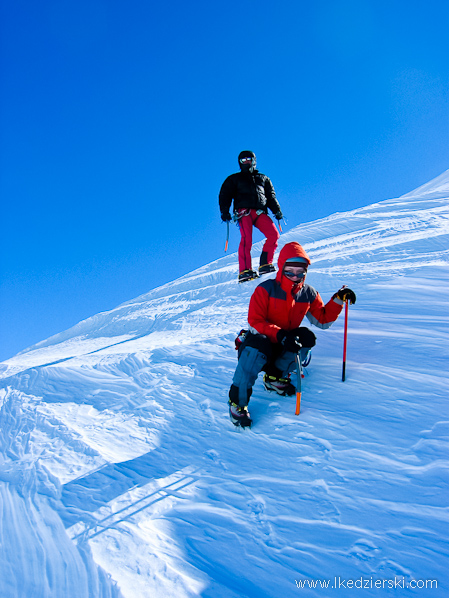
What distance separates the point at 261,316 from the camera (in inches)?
122

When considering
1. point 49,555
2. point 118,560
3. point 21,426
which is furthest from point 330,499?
point 21,426

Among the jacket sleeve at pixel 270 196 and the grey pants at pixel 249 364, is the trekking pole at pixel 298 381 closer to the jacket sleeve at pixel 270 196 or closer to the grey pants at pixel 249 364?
the grey pants at pixel 249 364

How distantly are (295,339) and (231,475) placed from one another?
1076 millimetres

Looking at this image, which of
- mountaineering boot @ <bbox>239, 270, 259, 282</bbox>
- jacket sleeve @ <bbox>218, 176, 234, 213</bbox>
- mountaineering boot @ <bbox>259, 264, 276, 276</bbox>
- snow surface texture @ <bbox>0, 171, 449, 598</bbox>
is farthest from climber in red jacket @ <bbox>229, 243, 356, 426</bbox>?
jacket sleeve @ <bbox>218, 176, 234, 213</bbox>

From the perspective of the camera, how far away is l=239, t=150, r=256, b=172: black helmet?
668 centimetres

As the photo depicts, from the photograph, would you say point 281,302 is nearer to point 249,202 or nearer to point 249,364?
point 249,364

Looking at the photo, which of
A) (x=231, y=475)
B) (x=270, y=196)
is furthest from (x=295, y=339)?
(x=270, y=196)

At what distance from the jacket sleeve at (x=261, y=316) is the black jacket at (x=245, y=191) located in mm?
3936

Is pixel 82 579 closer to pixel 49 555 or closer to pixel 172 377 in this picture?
pixel 49 555

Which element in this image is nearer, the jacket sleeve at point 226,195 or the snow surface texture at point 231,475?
the snow surface texture at point 231,475

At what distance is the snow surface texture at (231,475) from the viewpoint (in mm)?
1732

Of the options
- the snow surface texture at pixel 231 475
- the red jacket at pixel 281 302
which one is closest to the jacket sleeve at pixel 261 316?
the red jacket at pixel 281 302

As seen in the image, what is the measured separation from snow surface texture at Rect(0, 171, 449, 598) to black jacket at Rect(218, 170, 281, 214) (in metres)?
2.92

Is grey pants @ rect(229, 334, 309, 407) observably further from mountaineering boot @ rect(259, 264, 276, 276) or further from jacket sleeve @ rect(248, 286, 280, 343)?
mountaineering boot @ rect(259, 264, 276, 276)
